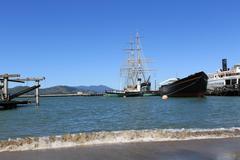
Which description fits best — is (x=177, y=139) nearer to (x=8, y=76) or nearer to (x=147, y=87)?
(x=8, y=76)

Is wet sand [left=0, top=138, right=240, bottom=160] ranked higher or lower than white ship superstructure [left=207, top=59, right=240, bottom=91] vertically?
lower

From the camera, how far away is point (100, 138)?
17422 millimetres

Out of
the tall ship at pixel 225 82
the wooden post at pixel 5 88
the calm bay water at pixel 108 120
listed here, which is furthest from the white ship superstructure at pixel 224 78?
the calm bay water at pixel 108 120

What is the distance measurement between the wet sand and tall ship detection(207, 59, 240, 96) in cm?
12705

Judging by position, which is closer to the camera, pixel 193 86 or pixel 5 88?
pixel 5 88

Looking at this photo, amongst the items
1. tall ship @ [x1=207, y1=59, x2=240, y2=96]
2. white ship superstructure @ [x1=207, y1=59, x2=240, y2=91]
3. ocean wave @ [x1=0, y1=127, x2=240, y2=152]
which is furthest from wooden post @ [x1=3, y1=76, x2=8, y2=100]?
white ship superstructure @ [x1=207, y1=59, x2=240, y2=91]

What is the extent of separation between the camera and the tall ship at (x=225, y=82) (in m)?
145

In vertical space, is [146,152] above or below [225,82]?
below

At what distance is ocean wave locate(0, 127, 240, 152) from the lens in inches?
623

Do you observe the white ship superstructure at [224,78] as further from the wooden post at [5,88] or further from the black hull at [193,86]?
the wooden post at [5,88]

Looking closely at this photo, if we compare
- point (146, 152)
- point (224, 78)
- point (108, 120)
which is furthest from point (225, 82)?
point (146, 152)

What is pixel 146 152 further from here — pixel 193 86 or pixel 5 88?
pixel 193 86

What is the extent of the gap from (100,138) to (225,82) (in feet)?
503

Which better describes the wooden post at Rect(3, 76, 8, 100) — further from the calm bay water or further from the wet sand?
the wet sand
